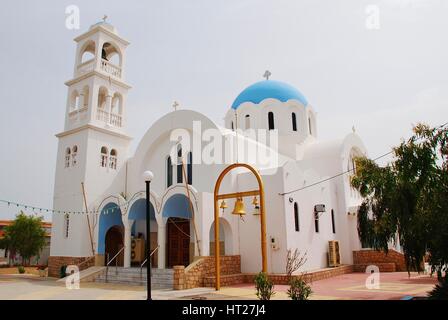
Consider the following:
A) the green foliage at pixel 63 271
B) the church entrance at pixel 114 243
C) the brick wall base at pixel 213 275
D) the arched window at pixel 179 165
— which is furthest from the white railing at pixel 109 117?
the brick wall base at pixel 213 275

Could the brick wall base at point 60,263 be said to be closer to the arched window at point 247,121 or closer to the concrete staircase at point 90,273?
the concrete staircase at point 90,273

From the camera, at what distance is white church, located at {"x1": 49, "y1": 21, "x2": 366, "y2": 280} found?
1490 centimetres

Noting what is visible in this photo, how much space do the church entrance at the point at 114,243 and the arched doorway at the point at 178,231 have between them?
2.93 metres

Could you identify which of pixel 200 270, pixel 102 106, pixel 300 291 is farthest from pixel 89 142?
pixel 300 291

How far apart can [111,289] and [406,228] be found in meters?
9.59

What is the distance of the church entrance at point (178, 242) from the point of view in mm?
16000

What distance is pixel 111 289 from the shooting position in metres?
12.7

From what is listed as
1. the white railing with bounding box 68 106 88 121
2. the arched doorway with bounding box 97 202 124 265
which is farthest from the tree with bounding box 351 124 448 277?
the white railing with bounding box 68 106 88 121

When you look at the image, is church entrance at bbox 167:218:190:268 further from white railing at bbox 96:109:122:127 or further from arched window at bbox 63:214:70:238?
white railing at bbox 96:109:122:127

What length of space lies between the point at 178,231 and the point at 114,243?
167 inches

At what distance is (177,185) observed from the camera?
14500 millimetres

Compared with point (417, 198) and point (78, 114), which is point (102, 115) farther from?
point (417, 198)

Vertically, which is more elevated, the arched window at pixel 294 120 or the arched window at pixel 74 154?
the arched window at pixel 294 120

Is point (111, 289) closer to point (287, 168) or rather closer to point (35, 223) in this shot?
point (287, 168)
